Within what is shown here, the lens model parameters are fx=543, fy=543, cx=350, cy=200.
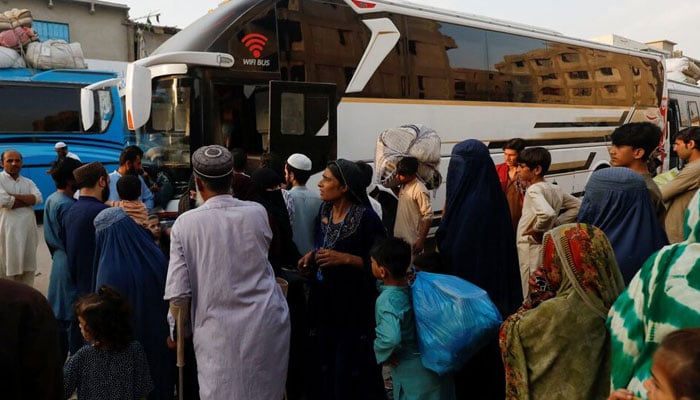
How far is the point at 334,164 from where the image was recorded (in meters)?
3.33

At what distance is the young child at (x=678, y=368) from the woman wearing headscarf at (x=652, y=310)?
282mm

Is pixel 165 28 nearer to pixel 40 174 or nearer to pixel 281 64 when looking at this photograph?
pixel 40 174

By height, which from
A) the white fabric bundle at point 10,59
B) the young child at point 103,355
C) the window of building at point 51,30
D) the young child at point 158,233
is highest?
the window of building at point 51,30

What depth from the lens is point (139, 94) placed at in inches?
229

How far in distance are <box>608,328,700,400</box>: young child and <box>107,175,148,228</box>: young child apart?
2955mm

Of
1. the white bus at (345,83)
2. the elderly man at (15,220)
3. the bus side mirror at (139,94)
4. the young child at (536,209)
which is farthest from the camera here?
the white bus at (345,83)

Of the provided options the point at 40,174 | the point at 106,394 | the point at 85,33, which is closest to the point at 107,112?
the point at 40,174

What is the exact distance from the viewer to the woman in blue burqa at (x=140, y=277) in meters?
3.04

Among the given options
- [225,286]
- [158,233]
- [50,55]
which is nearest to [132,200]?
Result: [158,233]

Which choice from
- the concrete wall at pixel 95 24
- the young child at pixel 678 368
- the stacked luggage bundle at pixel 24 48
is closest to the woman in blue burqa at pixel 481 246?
the young child at pixel 678 368

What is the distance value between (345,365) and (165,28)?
21158mm

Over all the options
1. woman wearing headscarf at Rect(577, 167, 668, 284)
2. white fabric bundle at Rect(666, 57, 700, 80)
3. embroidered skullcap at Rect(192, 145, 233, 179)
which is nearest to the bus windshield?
embroidered skullcap at Rect(192, 145, 233, 179)

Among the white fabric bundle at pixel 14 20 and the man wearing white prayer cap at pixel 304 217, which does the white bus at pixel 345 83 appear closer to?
the man wearing white prayer cap at pixel 304 217

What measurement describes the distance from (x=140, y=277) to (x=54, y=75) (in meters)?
11.0
